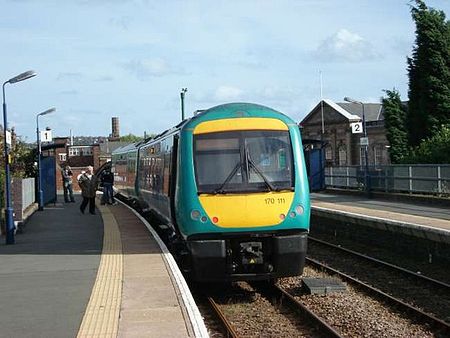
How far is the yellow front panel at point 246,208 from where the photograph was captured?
36.0 ft

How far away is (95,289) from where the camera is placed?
998 centimetres

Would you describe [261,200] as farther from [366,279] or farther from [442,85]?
[442,85]

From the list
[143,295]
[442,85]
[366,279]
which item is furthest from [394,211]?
[442,85]

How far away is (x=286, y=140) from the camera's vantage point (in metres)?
11.8

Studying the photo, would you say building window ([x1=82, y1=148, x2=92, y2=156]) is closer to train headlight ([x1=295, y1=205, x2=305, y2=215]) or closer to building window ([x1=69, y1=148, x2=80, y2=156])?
building window ([x1=69, y1=148, x2=80, y2=156])

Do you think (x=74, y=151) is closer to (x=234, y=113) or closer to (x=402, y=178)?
(x=402, y=178)

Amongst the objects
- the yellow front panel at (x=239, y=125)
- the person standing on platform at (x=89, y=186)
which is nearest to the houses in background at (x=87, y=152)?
the person standing on platform at (x=89, y=186)

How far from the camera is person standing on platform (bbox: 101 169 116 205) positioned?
30656mm

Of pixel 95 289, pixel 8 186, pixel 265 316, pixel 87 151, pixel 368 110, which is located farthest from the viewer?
pixel 87 151

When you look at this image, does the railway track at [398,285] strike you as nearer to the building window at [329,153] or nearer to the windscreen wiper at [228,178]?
the windscreen wiper at [228,178]

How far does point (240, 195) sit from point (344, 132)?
205ft

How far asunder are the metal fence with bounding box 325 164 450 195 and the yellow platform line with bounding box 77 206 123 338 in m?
14.5

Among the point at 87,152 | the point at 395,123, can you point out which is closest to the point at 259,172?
the point at 395,123

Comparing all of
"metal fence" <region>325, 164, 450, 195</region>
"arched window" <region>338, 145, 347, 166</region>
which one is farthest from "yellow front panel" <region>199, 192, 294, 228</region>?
"arched window" <region>338, 145, 347, 166</region>
